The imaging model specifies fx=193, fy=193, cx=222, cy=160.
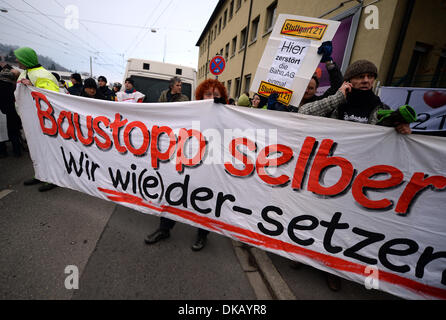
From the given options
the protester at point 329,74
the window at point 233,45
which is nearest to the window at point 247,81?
the window at point 233,45

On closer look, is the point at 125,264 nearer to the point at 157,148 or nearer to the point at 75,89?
the point at 157,148

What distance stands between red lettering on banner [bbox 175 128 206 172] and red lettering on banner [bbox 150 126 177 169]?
83 millimetres

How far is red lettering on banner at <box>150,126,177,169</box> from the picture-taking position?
2095 millimetres

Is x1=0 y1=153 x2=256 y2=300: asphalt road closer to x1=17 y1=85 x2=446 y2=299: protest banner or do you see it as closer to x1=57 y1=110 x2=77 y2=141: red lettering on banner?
x1=17 y1=85 x2=446 y2=299: protest banner

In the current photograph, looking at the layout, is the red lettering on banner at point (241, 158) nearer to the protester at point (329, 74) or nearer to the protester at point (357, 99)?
the protester at point (357, 99)

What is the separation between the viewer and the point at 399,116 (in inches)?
58.6

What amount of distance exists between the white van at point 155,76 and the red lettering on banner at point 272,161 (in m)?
3.48

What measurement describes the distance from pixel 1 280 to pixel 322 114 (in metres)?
3.19

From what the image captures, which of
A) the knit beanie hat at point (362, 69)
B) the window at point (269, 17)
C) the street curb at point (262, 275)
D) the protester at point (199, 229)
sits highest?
the window at point (269, 17)

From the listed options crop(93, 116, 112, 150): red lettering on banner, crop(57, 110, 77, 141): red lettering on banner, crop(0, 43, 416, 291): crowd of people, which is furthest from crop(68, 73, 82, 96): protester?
crop(93, 116, 112, 150): red lettering on banner

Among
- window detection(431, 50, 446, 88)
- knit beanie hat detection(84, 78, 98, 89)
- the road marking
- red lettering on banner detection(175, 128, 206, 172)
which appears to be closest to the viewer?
red lettering on banner detection(175, 128, 206, 172)

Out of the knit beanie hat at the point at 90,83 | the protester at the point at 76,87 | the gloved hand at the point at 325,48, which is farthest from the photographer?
the protester at the point at 76,87

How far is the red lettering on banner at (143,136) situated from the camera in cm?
218

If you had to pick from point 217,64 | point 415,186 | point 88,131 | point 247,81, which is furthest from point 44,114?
point 247,81
